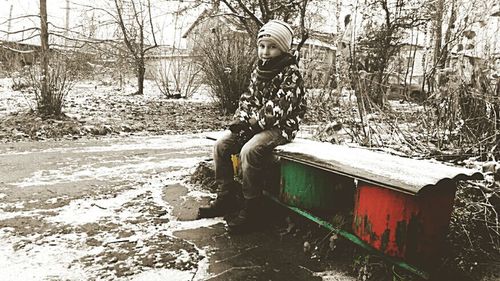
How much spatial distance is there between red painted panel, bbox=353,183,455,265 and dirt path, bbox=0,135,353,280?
1.21ft

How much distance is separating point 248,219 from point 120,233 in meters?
0.94

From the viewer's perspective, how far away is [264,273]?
222 cm

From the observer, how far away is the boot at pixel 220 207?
3.05 metres

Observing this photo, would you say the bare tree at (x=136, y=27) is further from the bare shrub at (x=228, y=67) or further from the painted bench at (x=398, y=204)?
the painted bench at (x=398, y=204)

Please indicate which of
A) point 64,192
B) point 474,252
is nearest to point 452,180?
point 474,252

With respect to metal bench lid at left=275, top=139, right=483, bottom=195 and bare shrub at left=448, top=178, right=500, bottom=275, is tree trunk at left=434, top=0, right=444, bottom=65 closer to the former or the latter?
bare shrub at left=448, top=178, right=500, bottom=275

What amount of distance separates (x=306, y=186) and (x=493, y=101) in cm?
185

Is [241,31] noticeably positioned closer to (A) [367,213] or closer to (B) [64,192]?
(B) [64,192]

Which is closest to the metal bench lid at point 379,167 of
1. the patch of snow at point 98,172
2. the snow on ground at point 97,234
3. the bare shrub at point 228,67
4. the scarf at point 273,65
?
the scarf at point 273,65

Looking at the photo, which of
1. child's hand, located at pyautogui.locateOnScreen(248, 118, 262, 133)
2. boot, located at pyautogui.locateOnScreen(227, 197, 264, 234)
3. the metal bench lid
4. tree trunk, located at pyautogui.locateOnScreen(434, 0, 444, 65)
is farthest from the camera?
tree trunk, located at pyautogui.locateOnScreen(434, 0, 444, 65)

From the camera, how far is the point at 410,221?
1953 mm

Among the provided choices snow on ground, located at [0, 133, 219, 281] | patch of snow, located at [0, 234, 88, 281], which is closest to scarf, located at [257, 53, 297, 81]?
snow on ground, located at [0, 133, 219, 281]

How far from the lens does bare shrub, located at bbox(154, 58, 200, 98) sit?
13078 mm

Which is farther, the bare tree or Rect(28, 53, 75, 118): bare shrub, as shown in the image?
the bare tree
